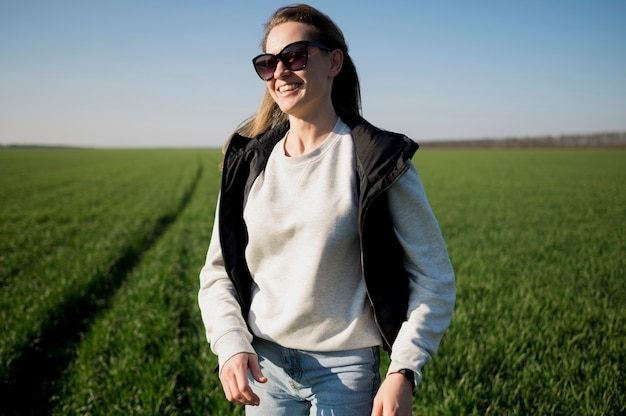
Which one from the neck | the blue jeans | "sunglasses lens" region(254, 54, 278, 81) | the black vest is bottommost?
the blue jeans

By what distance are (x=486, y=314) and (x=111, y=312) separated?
4976 millimetres

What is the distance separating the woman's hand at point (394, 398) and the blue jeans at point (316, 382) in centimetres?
19

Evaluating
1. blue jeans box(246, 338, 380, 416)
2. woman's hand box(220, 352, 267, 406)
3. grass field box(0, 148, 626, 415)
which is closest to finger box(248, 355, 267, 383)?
woman's hand box(220, 352, 267, 406)

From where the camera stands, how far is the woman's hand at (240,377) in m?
1.53

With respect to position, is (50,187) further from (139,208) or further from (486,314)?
(486,314)

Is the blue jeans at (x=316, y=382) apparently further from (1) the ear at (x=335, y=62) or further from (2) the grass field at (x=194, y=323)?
(2) the grass field at (x=194, y=323)

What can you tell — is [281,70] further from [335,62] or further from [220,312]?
[220,312]

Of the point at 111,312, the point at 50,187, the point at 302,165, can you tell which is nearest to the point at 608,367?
the point at 302,165

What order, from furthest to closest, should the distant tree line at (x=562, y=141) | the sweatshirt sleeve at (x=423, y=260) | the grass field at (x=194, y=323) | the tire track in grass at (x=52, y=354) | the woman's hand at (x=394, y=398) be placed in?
the distant tree line at (x=562, y=141) → the tire track in grass at (x=52, y=354) → the grass field at (x=194, y=323) → the sweatshirt sleeve at (x=423, y=260) → the woman's hand at (x=394, y=398)

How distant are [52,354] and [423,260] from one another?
192 inches

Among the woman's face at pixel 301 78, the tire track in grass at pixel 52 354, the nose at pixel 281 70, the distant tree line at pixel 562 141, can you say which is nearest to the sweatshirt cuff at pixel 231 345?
the woman's face at pixel 301 78

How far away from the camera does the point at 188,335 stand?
16.9 ft

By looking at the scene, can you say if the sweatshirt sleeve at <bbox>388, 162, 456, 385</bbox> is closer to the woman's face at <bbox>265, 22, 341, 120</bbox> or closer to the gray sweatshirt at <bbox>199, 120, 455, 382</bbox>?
the gray sweatshirt at <bbox>199, 120, 455, 382</bbox>

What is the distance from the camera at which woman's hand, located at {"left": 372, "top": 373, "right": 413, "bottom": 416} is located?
1353mm
